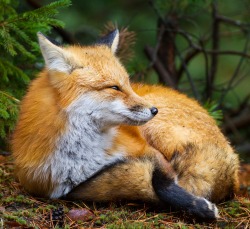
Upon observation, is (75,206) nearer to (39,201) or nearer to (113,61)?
(39,201)

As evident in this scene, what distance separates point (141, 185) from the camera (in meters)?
4.17

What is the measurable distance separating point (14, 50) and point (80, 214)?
1.83 meters

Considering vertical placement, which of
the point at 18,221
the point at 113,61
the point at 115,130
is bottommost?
the point at 18,221

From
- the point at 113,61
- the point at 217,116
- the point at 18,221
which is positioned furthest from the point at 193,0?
the point at 18,221

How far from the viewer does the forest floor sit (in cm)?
399

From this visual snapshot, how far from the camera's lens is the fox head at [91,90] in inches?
163

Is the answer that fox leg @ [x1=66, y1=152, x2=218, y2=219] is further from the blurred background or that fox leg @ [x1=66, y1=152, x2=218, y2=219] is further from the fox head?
the blurred background

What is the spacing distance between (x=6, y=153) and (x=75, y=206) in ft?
5.45

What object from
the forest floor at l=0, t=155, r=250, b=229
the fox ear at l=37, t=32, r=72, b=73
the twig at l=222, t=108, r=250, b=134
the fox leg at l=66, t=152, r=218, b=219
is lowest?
the twig at l=222, t=108, r=250, b=134

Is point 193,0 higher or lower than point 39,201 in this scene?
higher

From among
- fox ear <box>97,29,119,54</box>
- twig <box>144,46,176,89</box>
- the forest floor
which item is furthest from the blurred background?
the forest floor

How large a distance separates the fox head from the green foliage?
0.54 m

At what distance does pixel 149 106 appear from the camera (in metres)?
4.20

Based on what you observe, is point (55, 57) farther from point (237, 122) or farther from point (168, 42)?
point (237, 122)
